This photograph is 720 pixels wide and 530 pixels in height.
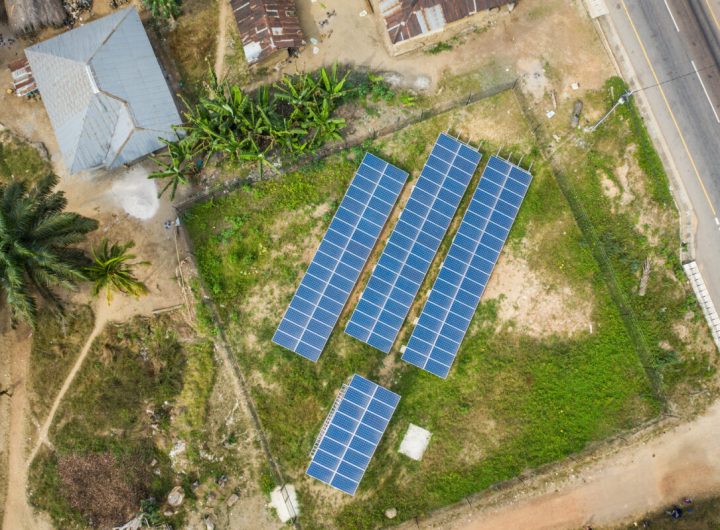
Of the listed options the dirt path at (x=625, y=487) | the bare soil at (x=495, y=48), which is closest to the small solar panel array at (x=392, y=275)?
the bare soil at (x=495, y=48)

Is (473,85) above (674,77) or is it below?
above

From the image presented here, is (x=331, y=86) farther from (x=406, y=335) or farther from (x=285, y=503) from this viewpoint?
(x=285, y=503)

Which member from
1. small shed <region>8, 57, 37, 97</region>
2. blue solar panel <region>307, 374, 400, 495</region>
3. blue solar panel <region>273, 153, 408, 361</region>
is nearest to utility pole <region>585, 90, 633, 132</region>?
blue solar panel <region>273, 153, 408, 361</region>

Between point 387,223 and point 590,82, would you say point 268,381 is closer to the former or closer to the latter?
point 387,223

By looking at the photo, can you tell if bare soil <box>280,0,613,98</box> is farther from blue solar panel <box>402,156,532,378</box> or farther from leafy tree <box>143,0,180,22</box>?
leafy tree <box>143,0,180,22</box>

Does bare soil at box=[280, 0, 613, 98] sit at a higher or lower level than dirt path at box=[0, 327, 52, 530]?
higher

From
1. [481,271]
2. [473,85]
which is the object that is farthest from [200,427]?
[473,85]

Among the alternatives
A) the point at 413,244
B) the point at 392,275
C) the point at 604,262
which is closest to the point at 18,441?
the point at 392,275
